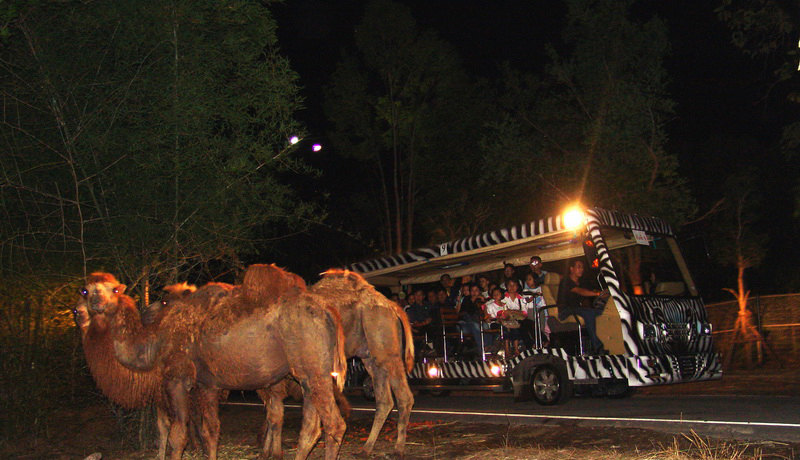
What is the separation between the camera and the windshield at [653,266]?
41.1 ft

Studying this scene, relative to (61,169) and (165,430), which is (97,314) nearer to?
(165,430)

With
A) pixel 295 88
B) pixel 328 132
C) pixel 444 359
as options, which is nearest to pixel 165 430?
pixel 295 88

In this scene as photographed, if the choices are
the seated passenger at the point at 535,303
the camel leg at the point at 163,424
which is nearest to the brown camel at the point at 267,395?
the camel leg at the point at 163,424

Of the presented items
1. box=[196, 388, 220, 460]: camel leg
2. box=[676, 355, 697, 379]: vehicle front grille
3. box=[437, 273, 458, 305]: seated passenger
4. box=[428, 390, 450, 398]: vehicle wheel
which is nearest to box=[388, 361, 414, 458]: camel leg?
box=[196, 388, 220, 460]: camel leg

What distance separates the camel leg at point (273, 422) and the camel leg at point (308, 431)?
94 centimetres

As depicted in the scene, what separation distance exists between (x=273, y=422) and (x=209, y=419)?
0.83 metres

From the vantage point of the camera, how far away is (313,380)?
6.82m

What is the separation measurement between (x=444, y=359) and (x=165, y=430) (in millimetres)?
7930

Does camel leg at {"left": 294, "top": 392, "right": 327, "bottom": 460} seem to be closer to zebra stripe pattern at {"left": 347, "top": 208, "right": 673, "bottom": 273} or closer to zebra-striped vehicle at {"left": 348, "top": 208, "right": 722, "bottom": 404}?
zebra-striped vehicle at {"left": 348, "top": 208, "right": 722, "bottom": 404}

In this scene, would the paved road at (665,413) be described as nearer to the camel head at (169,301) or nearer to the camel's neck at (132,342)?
the camel head at (169,301)

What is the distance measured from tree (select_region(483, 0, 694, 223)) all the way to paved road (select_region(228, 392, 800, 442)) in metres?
8.60

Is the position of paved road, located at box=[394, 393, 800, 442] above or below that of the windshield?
below

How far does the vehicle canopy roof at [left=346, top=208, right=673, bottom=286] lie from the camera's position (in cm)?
1269

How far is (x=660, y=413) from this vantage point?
1041 cm
